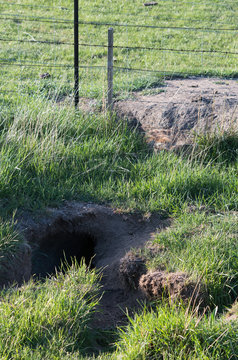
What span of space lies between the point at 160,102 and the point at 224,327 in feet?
13.5

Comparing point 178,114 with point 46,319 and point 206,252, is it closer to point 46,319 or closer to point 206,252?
point 206,252

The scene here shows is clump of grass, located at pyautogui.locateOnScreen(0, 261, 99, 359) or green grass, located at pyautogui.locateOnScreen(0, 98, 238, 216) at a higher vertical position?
green grass, located at pyautogui.locateOnScreen(0, 98, 238, 216)

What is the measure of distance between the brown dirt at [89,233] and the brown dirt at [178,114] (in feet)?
4.70

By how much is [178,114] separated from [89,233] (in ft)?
7.45

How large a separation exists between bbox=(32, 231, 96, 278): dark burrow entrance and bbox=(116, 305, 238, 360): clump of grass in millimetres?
1539

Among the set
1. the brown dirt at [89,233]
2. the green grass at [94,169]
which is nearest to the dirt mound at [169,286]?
the brown dirt at [89,233]

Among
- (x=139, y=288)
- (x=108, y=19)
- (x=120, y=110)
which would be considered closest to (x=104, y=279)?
(x=139, y=288)

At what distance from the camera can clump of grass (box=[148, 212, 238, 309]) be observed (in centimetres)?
387

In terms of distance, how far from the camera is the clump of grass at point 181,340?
3143mm

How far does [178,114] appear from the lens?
21.0 ft

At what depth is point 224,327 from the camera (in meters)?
3.25

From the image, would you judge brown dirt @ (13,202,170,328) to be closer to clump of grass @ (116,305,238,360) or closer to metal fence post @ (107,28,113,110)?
clump of grass @ (116,305,238,360)

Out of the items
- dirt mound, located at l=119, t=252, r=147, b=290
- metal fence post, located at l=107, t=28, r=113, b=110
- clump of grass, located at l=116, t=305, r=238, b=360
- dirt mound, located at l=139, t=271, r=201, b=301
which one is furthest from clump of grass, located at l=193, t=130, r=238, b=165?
clump of grass, located at l=116, t=305, r=238, b=360

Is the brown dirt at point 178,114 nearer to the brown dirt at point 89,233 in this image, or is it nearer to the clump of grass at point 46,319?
the brown dirt at point 89,233
